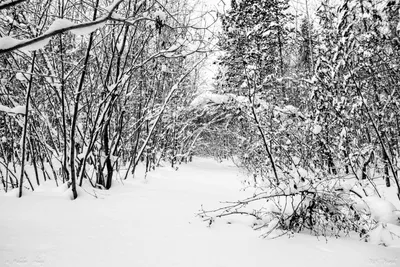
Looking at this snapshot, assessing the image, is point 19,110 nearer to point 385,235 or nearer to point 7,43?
point 7,43

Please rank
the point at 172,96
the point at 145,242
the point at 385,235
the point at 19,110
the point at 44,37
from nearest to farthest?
the point at 44,37
the point at 145,242
the point at 385,235
the point at 19,110
the point at 172,96

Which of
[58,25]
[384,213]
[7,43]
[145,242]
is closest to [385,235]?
[384,213]

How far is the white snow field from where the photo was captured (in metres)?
1.47

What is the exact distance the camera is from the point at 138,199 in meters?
2.93

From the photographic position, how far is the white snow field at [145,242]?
1.47 meters

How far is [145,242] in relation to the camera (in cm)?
173

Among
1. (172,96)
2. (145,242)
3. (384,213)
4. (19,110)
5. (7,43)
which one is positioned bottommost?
(145,242)

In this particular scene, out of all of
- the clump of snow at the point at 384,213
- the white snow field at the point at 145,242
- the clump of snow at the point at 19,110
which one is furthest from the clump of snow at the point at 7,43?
the clump of snow at the point at 384,213

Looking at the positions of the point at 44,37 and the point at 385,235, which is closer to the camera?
the point at 44,37

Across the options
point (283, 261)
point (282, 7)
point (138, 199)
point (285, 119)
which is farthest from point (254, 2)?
point (283, 261)

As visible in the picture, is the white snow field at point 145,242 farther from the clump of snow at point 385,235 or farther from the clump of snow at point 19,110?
the clump of snow at point 19,110

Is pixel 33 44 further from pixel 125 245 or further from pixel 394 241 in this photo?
pixel 394 241

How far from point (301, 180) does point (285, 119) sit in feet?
10.1

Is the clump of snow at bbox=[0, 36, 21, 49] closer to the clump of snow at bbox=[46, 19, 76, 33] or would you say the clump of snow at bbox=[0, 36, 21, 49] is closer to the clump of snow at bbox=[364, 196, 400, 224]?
the clump of snow at bbox=[46, 19, 76, 33]
